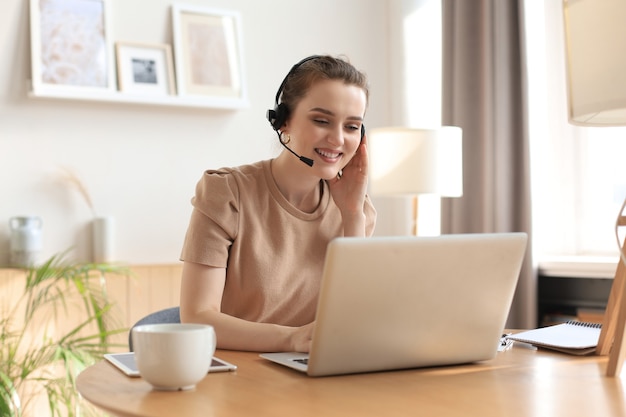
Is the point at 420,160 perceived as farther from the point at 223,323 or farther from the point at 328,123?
the point at 223,323

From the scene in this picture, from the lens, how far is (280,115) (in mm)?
2014

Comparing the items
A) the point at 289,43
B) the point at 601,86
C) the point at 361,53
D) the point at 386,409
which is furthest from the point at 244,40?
the point at 386,409

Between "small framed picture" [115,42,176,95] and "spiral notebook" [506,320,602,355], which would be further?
"small framed picture" [115,42,176,95]

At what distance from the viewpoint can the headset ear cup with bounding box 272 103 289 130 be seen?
2006 millimetres

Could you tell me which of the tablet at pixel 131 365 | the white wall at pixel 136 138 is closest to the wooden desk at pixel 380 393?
the tablet at pixel 131 365

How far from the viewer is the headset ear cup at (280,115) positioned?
2.01 m

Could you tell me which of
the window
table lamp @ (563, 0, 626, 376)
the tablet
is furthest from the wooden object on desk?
the window

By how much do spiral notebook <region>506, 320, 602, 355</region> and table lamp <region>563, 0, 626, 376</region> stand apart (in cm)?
10

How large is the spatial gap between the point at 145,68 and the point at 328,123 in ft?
6.25

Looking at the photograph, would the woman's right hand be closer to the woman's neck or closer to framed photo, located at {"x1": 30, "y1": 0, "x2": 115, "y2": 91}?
the woman's neck

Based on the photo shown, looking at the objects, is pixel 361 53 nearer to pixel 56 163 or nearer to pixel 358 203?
pixel 56 163

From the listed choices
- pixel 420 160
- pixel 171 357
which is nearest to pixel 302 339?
pixel 171 357

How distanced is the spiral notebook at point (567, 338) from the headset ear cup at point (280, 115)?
77 cm

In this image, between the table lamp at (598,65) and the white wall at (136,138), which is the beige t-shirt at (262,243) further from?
the white wall at (136,138)
